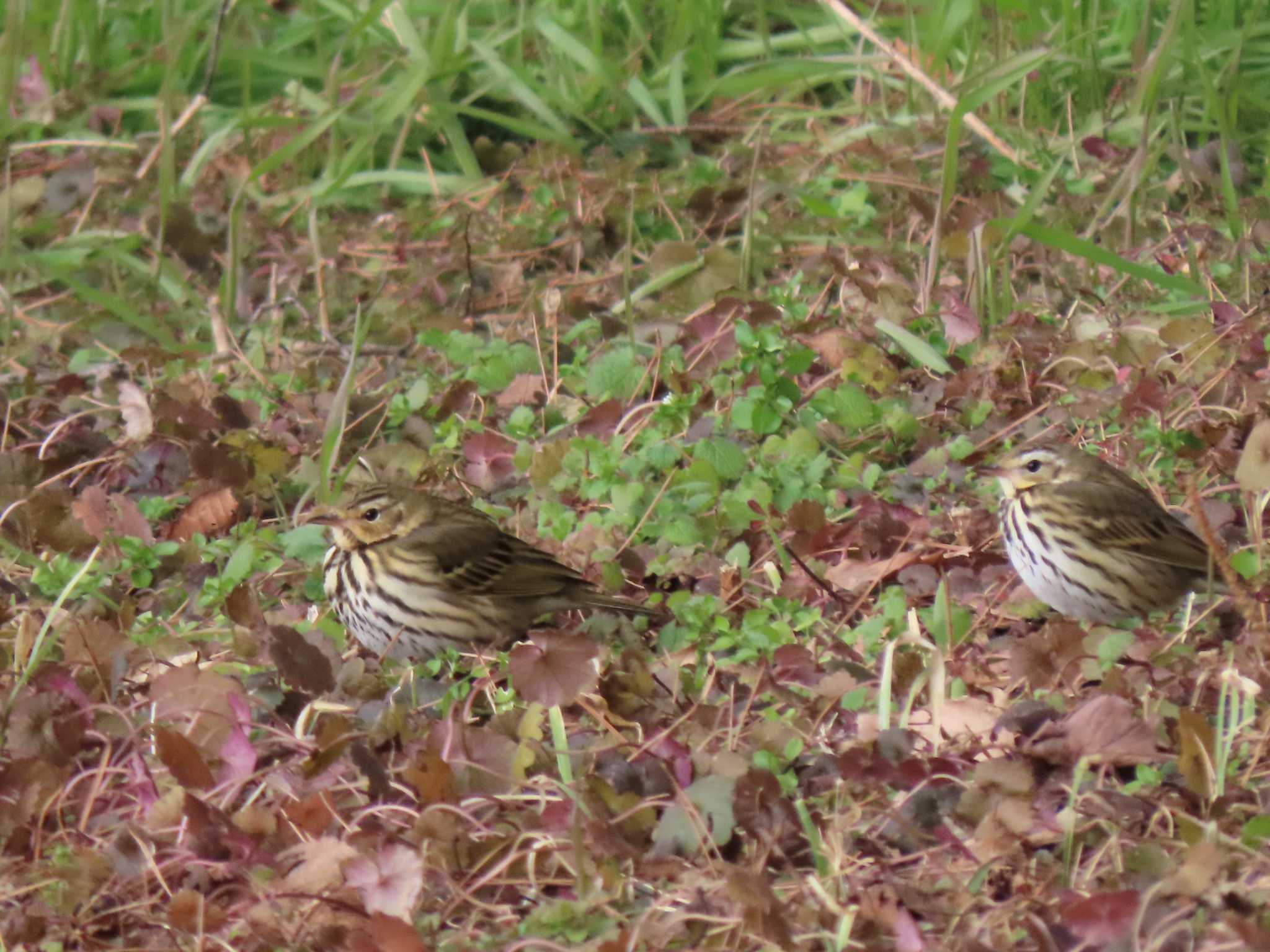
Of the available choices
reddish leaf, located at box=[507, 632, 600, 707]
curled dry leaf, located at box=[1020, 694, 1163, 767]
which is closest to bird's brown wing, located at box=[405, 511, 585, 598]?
reddish leaf, located at box=[507, 632, 600, 707]

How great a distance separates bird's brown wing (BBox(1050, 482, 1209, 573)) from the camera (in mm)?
Result: 4879

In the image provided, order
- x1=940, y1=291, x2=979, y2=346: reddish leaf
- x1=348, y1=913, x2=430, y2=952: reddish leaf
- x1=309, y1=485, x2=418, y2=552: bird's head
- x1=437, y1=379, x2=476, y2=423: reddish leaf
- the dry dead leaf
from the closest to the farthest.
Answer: x1=348, y1=913, x2=430, y2=952: reddish leaf, the dry dead leaf, x1=309, y1=485, x2=418, y2=552: bird's head, x1=940, y1=291, x2=979, y2=346: reddish leaf, x1=437, y1=379, x2=476, y2=423: reddish leaf

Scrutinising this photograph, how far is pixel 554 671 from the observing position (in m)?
4.36

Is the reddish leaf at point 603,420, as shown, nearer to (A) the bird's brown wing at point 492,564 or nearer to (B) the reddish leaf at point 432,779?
(A) the bird's brown wing at point 492,564

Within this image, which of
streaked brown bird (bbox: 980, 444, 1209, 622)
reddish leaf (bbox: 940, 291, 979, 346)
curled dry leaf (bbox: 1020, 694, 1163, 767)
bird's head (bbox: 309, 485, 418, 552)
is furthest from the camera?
reddish leaf (bbox: 940, 291, 979, 346)

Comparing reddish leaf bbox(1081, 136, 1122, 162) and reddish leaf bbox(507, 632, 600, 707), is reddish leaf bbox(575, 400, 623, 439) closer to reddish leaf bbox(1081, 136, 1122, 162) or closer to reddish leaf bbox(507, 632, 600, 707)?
reddish leaf bbox(507, 632, 600, 707)

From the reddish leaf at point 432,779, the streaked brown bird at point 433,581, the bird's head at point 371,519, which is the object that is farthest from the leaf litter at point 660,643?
the bird's head at point 371,519

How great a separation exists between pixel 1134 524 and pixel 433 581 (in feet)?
6.33

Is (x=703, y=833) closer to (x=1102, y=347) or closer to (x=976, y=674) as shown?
(x=976, y=674)

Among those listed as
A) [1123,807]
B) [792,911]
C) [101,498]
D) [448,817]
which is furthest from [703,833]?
[101,498]

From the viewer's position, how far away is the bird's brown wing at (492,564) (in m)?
5.09

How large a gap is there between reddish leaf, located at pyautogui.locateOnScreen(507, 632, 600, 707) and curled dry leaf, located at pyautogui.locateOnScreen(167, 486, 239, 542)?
5.75 ft

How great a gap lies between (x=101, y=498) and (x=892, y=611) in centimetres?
263

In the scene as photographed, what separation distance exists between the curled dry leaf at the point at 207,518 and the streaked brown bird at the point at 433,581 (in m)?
0.65
